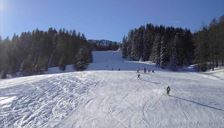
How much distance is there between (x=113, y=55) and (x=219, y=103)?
376ft

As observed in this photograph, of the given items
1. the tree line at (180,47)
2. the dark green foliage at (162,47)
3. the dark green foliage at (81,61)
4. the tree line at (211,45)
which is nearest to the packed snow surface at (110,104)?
the tree line at (211,45)

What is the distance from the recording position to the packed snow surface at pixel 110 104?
30.1 m

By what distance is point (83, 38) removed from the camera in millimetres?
133250

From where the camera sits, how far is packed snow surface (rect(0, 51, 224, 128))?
30.1 metres

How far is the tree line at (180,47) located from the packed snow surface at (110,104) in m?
25.9

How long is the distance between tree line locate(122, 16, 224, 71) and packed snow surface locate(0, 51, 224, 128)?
25.9 m

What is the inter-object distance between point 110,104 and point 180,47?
230ft

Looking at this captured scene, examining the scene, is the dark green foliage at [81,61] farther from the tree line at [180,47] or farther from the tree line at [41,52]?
the tree line at [180,47]

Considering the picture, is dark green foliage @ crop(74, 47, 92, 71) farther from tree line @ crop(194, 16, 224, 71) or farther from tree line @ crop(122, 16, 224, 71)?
tree line @ crop(194, 16, 224, 71)

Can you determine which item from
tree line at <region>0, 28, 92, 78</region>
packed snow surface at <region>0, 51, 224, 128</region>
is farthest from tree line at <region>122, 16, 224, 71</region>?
packed snow surface at <region>0, 51, 224, 128</region>

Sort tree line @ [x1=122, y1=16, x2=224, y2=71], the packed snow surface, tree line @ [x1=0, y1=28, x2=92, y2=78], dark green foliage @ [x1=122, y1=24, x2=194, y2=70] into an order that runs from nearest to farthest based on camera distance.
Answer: the packed snow surface < tree line @ [x1=122, y1=16, x2=224, y2=71] < tree line @ [x1=0, y1=28, x2=92, y2=78] < dark green foliage @ [x1=122, y1=24, x2=194, y2=70]

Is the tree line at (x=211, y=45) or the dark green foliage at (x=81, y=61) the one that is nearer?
the tree line at (x=211, y=45)

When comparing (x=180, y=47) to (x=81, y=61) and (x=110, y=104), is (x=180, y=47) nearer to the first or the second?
(x=81, y=61)

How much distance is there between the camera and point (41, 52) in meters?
112
